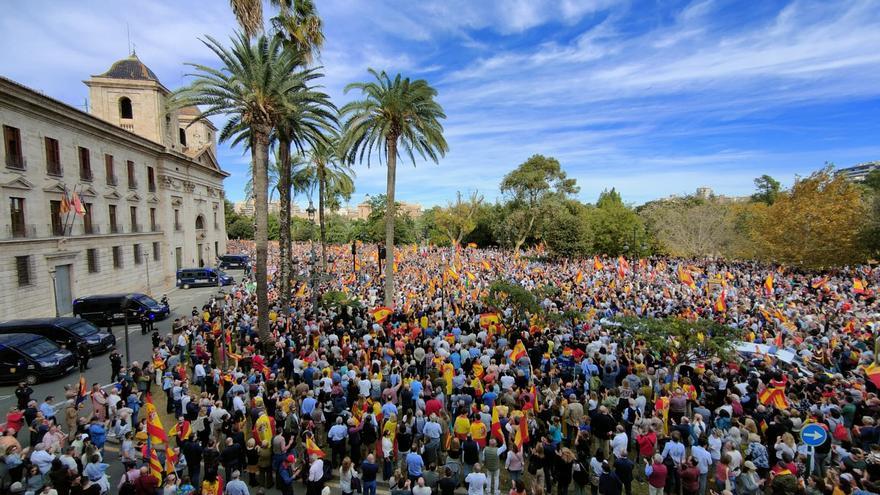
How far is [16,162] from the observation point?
22000mm

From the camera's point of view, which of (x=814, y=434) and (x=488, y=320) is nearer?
(x=814, y=434)

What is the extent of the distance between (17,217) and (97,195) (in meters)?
6.74

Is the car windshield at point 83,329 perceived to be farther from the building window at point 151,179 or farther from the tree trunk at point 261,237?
the building window at point 151,179

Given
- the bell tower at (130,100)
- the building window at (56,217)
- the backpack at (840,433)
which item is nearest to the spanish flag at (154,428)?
the backpack at (840,433)

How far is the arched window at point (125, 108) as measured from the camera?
37781 mm

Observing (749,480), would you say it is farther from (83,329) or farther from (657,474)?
(83,329)

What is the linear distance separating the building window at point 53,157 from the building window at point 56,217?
5.56ft

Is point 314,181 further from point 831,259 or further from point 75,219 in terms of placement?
point 831,259

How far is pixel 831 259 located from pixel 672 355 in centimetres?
3032

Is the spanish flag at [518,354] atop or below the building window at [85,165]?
below

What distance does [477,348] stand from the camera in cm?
1354

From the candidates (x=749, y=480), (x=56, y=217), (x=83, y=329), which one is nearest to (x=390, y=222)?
(x=83, y=329)

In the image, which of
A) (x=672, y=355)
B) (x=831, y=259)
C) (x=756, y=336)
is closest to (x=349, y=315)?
(x=672, y=355)

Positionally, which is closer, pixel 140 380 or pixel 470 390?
pixel 470 390
